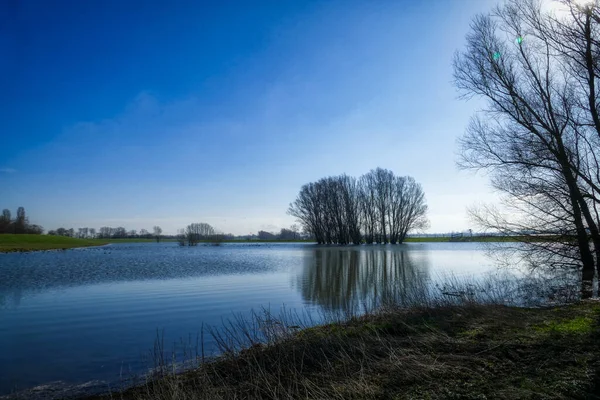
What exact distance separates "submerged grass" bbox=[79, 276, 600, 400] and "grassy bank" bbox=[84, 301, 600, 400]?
1 centimetres

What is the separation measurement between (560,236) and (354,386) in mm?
11925

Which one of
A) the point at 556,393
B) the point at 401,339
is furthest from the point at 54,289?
the point at 556,393

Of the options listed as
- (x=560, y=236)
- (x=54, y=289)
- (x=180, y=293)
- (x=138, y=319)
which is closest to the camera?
(x=138, y=319)

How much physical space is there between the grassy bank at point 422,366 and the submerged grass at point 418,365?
0.04ft

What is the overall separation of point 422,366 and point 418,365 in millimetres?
55

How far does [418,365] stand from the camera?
491 cm

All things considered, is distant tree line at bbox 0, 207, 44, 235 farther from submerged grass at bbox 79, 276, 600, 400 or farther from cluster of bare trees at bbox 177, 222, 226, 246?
submerged grass at bbox 79, 276, 600, 400

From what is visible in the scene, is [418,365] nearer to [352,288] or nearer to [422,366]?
[422,366]

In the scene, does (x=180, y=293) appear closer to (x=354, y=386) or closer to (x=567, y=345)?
(x=354, y=386)

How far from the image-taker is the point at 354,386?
4453mm

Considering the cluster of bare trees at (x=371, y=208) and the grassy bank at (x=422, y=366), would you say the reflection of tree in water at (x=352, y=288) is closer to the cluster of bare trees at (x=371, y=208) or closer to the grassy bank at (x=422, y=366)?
the grassy bank at (x=422, y=366)

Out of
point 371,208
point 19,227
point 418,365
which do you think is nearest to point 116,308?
point 418,365

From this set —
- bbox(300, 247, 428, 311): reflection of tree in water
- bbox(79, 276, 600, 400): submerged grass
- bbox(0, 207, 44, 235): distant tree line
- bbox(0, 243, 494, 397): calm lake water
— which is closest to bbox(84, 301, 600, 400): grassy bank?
bbox(79, 276, 600, 400): submerged grass

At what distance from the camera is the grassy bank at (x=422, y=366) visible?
4.18 metres
